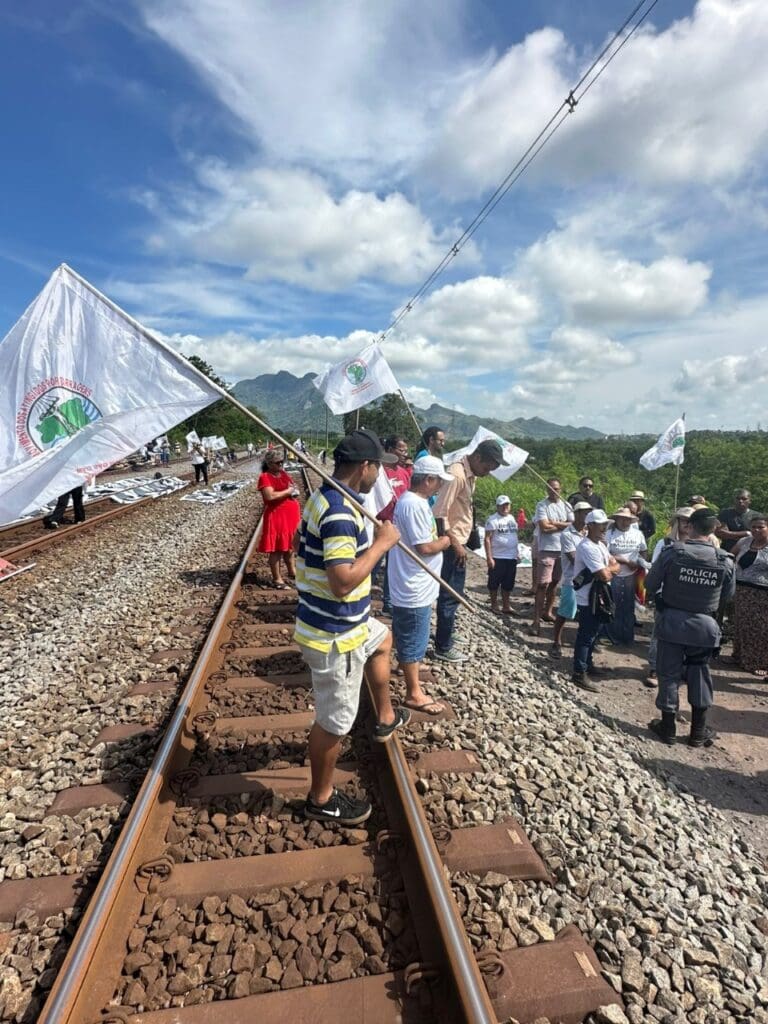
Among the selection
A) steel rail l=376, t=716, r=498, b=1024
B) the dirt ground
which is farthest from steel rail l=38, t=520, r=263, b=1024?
the dirt ground

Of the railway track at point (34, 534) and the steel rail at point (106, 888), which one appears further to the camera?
the railway track at point (34, 534)

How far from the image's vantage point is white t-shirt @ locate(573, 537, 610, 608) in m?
5.47

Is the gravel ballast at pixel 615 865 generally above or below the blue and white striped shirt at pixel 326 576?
below

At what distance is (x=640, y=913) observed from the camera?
252cm

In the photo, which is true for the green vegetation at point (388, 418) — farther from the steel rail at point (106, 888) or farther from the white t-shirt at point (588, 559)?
the steel rail at point (106, 888)

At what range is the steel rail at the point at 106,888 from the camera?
1.94 meters

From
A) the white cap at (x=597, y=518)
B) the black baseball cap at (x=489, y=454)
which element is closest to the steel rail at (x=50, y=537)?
the black baseball cap at (x=489, y=454)

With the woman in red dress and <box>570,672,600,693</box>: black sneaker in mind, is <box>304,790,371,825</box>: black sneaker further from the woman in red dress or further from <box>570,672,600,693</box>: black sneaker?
the woman in red dress

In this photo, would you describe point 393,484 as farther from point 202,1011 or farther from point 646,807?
point 202,1011

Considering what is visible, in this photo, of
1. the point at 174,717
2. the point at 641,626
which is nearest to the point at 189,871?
the point at 174,717

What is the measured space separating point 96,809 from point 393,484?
472 centimetres

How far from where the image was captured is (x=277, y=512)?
699 centimetres

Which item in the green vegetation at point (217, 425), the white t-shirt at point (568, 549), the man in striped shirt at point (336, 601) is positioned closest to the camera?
the man in striped shirt at point (336, 601)

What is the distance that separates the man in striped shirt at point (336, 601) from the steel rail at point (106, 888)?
83 centimetres
